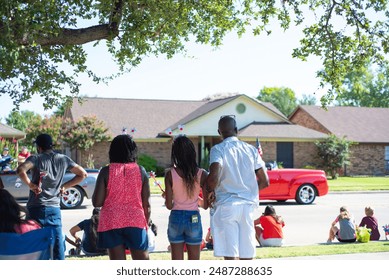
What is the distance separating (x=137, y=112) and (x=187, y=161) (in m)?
36.4

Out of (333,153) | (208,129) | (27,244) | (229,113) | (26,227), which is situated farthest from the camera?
(229,113)

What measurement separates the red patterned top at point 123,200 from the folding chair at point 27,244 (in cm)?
68

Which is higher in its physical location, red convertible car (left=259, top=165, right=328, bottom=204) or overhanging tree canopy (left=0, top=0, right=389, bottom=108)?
overhanging tree canopy (left=0, top=0, right=389, bottom=108)

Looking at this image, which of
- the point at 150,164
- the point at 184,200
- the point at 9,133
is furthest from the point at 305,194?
the point at 9,133

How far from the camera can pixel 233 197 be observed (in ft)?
17.1

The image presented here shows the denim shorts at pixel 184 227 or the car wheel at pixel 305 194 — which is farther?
the car wheel at pixel 305 194

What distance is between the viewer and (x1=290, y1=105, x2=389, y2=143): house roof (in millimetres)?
41219

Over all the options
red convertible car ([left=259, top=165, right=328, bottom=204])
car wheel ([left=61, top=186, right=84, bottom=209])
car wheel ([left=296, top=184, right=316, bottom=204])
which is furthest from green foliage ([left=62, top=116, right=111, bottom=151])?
car wheel ([left=296, top=184, right=316, bottom=204])

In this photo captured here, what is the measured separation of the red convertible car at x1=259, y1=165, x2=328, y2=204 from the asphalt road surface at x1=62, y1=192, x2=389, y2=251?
311 mm

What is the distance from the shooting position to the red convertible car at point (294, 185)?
17.5 metres

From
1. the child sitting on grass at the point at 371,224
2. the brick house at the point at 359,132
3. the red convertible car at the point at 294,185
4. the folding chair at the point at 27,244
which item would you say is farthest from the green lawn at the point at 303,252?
the brick house at the point at 359,132

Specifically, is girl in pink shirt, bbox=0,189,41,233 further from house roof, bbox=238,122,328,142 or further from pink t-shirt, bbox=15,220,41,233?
house roof, bbox=238,122,328,142

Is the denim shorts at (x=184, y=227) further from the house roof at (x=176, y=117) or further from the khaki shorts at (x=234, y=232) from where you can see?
the house roof at (x=176, y=117)

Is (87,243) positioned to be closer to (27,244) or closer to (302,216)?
(27,244)
